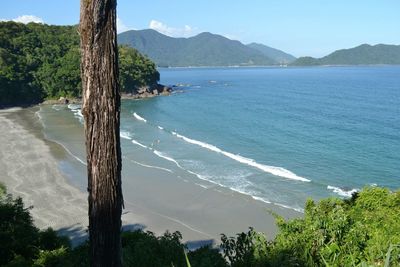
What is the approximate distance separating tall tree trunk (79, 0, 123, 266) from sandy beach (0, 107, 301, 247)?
1736 cm

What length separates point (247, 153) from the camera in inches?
1535

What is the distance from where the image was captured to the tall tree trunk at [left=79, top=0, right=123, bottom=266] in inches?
162

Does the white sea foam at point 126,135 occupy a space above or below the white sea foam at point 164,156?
above

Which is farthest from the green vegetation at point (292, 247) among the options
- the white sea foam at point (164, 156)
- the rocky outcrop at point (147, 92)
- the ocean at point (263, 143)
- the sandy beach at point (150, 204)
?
the rocky outcrop at point (147, 92)

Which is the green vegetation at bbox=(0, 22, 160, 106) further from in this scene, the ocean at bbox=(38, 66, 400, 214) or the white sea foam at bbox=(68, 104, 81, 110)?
the ocean at bbox=(38, 66, 400, 214)

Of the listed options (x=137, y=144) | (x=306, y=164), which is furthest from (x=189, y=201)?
(x=137, y=144)

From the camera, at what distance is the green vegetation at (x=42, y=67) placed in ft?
238

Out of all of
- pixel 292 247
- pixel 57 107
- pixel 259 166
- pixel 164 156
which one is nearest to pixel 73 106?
pixel 57 107

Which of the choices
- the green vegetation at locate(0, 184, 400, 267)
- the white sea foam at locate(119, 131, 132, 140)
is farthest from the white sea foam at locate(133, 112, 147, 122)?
the green vegetation at locate(0, 184, 400, 267)

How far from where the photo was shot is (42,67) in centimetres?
8031

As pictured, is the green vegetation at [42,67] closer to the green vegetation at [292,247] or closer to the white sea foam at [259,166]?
the white sea foam at [259,166]

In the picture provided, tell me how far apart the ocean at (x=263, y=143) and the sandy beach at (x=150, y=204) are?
112cm

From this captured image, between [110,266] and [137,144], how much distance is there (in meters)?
38.1

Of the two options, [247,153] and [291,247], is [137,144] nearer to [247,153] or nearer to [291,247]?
[247,153]
